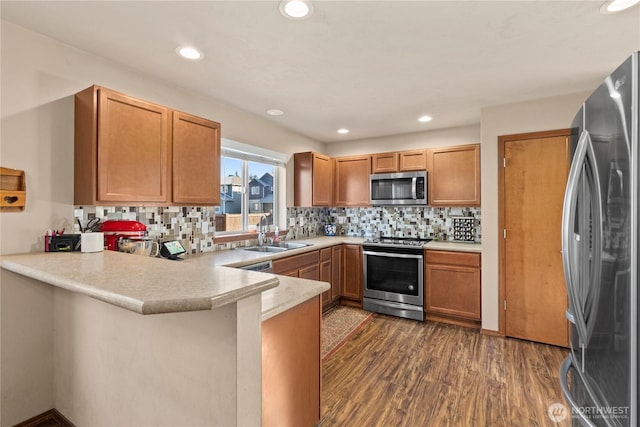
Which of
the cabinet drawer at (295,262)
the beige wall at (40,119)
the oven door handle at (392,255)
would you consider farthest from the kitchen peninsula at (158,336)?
the oven door handle at (392,255)

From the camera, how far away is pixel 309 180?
418cm

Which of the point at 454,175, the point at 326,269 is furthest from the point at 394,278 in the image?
the point at 454,175

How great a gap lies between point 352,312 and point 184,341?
A: 295 centimetres

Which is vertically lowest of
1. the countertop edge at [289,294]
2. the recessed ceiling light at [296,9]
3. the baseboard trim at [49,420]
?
the baseboard trim at [49,420]

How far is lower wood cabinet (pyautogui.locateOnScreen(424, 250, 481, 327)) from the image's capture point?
11.0 feet

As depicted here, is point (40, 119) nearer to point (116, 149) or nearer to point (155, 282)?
point (116, 149)

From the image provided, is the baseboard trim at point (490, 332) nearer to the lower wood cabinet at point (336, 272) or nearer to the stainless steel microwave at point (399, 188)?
the stainless steel microwave at point (399, 188)

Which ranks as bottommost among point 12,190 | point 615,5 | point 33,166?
point 12,190

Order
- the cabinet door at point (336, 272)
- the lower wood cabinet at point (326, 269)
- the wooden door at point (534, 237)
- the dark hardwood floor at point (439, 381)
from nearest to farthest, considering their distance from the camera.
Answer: the dark hardwood floor at point (439, 381) → the wooden door at point (534, 237) → the lower wood cabinet at point (326, 269) → the cabinet door at point (336, 272)

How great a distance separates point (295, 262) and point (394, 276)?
1347mm

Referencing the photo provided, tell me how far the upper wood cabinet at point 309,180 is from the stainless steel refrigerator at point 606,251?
317 centimetres

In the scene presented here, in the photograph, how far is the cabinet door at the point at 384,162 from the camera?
4.18 meters

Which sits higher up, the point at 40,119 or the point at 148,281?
the point at 40,119

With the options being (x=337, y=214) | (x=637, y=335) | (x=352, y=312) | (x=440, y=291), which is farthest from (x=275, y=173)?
(x=637, y=335)
